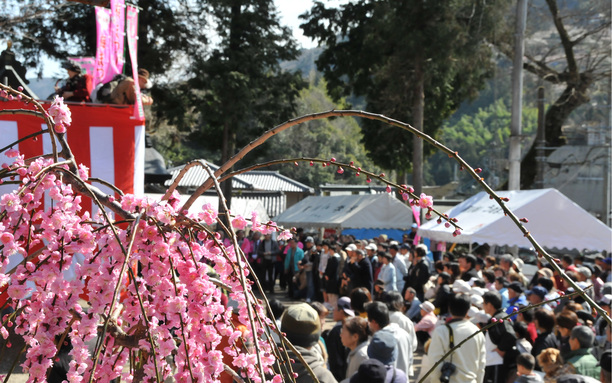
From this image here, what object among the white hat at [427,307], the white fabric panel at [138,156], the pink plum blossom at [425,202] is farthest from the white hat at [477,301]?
the pink plum blossom at [425,202]

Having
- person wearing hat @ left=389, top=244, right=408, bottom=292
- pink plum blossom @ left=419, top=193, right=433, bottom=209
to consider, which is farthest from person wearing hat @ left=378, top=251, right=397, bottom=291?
pink plum blossom @ left=419, top=193, right=433, bottom=209

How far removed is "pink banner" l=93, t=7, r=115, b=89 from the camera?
805 centimetres

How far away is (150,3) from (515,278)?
13.1m

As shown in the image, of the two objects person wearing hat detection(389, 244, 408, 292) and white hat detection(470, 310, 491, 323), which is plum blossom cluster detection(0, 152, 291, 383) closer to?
white hat detection(470, 310, 491, 323)

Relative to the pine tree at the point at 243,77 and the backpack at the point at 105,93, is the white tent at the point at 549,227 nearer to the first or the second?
the backpack at the point at 105,93

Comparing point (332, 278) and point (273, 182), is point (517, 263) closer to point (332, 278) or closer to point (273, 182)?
point (332, 278)

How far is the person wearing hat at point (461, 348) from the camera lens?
15.8ft

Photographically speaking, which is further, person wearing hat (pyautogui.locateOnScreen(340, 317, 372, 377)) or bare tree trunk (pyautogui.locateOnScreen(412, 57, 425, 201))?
bare tree trunk (pyautogui.locateOnScreen(412, 57, 425, 201))

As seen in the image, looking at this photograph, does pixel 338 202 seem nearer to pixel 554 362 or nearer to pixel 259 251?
pixel 259 251

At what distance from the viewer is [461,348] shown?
4828 mm

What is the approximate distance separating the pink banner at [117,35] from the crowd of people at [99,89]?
174 millimetres

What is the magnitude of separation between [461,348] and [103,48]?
19.1 ft

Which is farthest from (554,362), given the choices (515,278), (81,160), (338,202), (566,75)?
(566,75)

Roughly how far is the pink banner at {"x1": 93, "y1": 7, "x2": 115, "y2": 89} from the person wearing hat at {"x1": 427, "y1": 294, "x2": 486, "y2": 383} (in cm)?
515
